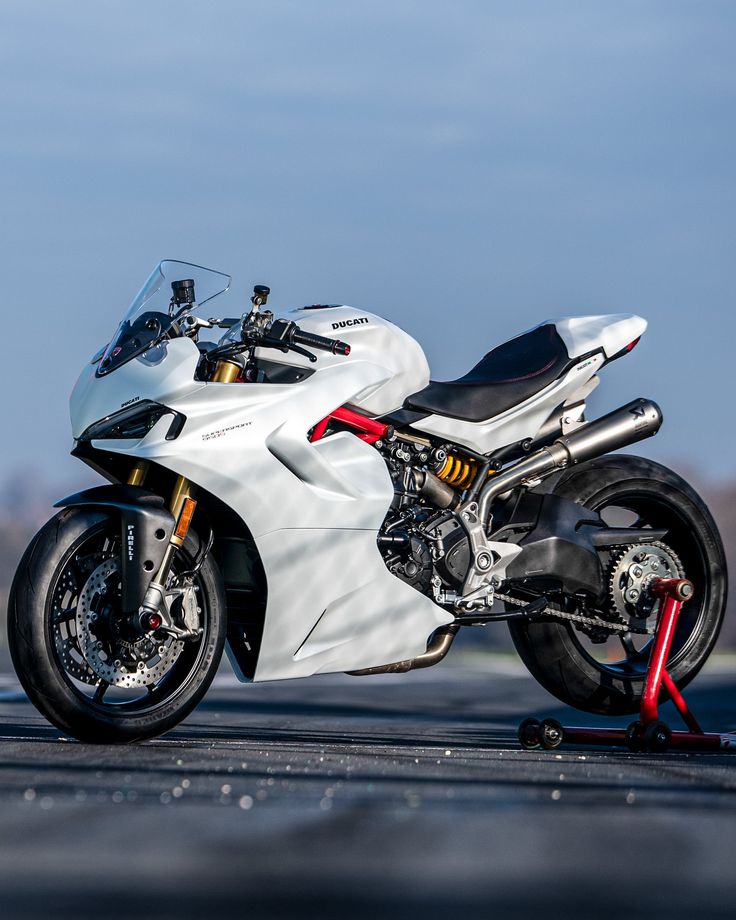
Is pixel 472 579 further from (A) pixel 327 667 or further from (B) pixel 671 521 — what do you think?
(B) pixel 671 521

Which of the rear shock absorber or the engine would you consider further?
the rear shock absorber

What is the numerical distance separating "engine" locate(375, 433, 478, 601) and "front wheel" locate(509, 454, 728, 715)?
→ 77 cm

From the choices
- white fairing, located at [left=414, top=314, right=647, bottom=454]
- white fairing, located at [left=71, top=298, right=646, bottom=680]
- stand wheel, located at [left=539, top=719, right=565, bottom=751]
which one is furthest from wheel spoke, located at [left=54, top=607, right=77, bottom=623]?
stand wheel, located at [left=539, top=719, right=565, bottom=751]

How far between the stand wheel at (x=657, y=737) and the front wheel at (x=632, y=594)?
2.70 feet

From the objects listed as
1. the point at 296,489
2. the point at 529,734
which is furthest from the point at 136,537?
the point at 529,734

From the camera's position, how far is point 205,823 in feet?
11.5

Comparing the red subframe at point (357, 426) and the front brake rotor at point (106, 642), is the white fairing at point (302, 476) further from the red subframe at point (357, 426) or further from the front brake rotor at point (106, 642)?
the front brake rotor at point (106, 642)

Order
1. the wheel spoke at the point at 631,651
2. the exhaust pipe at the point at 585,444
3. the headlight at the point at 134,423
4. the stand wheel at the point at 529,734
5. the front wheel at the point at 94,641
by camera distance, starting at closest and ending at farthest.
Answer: the front wheel at the point at 94,641, the headlight at the point at 134,423, the stand wheel at the point at 529,734, the exhaust pipe at the point at 585,444, the wheel spoke at the point at 631,651

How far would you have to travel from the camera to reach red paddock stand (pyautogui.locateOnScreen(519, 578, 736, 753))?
587 centimetres

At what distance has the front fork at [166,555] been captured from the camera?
5.45 meters

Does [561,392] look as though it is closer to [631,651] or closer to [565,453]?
[565,453]

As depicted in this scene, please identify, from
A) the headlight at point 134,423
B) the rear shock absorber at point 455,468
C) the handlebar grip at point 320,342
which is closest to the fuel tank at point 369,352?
the handlebar grip at point 320,342

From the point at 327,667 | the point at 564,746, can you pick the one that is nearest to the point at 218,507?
the point at 327,667

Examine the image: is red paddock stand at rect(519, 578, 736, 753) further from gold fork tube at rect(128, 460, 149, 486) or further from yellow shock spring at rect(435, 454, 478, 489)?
gold fork tube at rect(128, 460, 149, 486)
